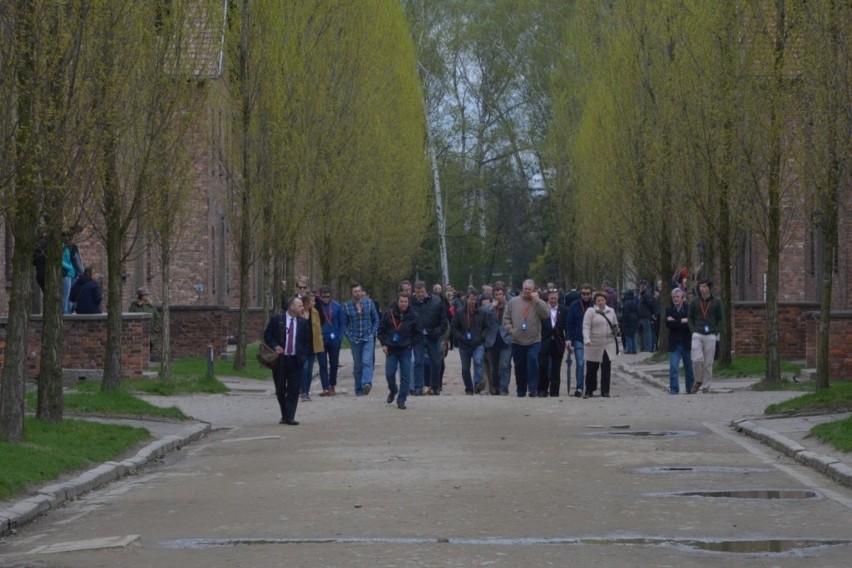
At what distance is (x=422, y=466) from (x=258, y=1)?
17.9 metres

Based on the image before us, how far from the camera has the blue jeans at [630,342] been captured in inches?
1784

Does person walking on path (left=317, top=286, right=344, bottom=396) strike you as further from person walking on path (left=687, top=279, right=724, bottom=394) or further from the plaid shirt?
person walking on path (left=687, top=279, right=724, bottom=394)

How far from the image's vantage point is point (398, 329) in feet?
79.9

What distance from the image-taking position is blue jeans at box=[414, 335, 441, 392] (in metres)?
27.0

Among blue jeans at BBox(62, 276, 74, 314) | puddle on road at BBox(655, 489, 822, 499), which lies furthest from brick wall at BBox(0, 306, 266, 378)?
puddle on road at BBox(655, 489, 822, 499)

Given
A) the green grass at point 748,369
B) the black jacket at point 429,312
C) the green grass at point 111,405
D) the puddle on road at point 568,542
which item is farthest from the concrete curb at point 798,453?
the green grass at point 748,369


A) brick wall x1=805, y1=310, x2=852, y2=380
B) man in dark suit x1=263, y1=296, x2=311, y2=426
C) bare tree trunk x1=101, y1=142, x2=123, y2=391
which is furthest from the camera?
brick wall x1=805, y1=310, x2=852, y2=380

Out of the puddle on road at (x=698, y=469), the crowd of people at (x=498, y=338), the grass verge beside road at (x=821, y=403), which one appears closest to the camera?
the puddle on road at (x=698, y=469)

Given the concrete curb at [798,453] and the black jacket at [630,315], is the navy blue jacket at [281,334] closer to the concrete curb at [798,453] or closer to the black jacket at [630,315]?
the concrete curb at [798,453]

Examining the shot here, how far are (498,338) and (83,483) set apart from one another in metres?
13.8

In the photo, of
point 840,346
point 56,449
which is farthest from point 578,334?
point 56,449

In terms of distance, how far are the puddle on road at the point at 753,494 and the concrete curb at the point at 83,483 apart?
4.63 metres

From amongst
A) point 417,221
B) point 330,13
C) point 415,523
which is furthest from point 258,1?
point 417,221

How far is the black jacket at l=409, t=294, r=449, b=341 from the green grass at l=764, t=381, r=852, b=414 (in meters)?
6.80
